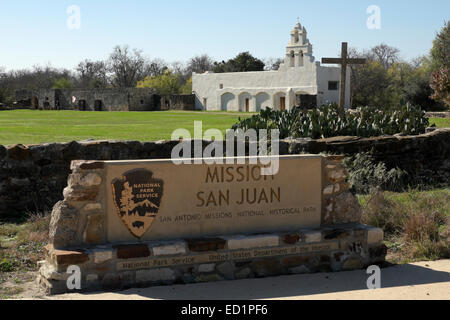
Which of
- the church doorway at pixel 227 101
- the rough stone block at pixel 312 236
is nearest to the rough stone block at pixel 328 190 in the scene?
the rough stone block at pixel 312 236

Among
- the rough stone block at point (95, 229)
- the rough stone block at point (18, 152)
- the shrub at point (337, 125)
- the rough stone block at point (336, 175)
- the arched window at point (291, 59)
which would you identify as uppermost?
the arched window at point (291, 59)

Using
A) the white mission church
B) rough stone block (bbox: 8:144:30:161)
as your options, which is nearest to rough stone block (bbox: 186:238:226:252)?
rough stone block (bbox: 8:144:30:161)

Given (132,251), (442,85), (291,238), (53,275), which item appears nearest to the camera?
(53,275)

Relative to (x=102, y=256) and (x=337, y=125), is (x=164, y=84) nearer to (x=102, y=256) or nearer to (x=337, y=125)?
(x=337, y=125)

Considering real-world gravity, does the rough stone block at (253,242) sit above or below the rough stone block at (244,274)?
above

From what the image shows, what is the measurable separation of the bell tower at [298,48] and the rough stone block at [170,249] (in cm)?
4495

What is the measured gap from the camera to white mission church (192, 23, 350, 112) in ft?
163

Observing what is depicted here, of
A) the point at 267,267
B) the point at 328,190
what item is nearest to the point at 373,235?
the point at 328,190

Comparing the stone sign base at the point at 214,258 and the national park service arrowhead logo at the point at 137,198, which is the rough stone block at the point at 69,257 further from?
the national park service arrowhead logo at the point at 137,198

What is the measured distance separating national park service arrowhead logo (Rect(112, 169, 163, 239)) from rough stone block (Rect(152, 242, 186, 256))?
11.7 inches

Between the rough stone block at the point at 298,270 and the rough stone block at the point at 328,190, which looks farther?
the rough stone block at the point at 328,190

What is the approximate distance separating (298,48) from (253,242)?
148ft

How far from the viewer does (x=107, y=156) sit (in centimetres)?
1057

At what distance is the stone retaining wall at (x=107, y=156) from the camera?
9.74 meters
